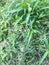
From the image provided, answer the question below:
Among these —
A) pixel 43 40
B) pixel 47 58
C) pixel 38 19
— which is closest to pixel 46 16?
pixel 38 19

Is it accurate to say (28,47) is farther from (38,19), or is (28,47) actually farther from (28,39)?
(38,19)

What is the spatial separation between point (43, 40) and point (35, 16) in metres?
0.42

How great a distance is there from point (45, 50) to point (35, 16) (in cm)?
56

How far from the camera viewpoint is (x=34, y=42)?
11.2 feet

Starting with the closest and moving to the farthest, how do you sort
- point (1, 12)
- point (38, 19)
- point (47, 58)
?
point (47, 58) → point (38, 19) → point (1, 12)

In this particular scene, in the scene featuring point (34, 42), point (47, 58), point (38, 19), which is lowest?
point (47, 58)

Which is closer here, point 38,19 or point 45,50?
point 45,50

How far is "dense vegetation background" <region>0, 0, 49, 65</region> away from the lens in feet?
11.0

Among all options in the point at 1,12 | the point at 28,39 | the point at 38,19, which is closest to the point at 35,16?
the point at 38,19

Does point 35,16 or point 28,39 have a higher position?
point 35,16

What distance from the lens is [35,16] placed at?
350cm

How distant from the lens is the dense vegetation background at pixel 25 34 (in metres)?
3.36

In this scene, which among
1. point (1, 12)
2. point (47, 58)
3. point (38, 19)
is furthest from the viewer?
point (1, 12)

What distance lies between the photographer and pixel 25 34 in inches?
135
